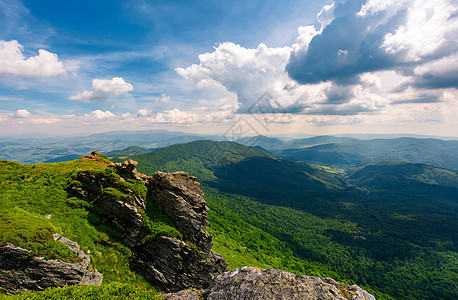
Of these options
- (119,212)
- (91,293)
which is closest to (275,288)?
(91,293)

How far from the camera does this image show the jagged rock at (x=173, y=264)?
23500mm

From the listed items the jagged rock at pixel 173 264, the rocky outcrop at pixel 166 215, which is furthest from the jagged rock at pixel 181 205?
the jagged rock at pixel 173 264

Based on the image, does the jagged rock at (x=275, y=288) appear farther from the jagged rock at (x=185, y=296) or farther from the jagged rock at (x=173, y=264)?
the jagged rock at (x=173, y=264)

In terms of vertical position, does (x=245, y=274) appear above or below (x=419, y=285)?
above

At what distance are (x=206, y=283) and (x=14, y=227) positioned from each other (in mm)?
23111

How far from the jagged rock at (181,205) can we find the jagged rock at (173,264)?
81.9 inches

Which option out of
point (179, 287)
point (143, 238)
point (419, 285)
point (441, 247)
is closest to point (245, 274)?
point (179, 287)

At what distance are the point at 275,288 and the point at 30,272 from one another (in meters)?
19.6

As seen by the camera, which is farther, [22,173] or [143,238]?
[22,173]

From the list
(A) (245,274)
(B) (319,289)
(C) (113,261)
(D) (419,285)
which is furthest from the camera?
(D) (419,285)

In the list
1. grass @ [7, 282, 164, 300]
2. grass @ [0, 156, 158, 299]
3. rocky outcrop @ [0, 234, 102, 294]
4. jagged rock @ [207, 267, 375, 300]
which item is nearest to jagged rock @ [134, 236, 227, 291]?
grass @ [0, 156, 158, 299]

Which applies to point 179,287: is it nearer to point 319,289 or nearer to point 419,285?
point 319,289

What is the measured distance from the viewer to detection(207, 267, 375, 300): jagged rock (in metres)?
11.5

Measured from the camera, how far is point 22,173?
26.8 meters
